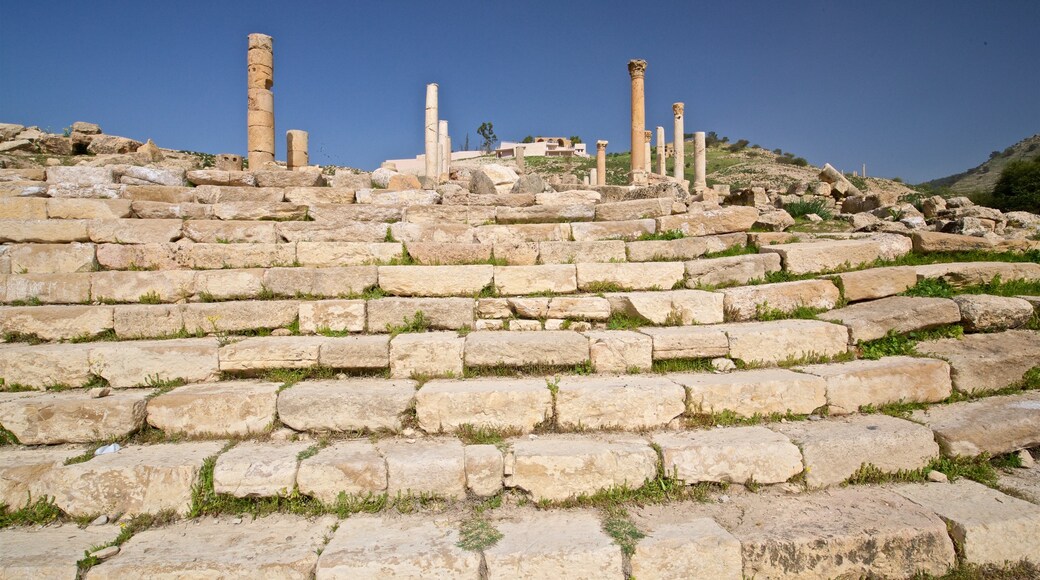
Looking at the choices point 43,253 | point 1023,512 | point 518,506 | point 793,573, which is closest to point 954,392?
point 1023,512

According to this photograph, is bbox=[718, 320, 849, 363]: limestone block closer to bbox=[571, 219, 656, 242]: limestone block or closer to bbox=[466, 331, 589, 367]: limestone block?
bbox=[466, 331, 589, 367]: limestone block

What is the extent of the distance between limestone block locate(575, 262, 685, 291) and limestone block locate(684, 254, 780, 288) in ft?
0.49

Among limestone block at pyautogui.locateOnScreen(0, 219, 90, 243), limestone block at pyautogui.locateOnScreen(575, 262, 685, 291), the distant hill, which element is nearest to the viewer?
limestone block at pyautogui.locateOnScreen(575, 262, 685, 291)

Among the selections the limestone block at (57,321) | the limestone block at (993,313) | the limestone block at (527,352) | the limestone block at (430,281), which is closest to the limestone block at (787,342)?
the limestone block at (993,313)

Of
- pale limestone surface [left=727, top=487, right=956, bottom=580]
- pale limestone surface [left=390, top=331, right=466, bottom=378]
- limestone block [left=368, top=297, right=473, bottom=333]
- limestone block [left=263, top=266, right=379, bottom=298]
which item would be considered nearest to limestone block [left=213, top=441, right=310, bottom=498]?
pale limestone surface [left=390, top=331, right=466, bottom=378]

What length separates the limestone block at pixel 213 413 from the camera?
416 cm

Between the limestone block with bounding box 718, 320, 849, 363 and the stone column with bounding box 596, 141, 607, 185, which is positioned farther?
the stone column with bounding box 596, 141, 607, 185

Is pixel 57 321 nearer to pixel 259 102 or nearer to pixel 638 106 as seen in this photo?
pixel 259 102

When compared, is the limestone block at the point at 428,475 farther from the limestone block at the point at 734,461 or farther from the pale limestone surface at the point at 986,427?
the pale limestone surface at the point at 986,427

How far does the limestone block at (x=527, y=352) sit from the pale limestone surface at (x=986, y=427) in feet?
9.64

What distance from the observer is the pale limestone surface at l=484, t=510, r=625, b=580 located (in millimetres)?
2977

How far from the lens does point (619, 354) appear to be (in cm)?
471

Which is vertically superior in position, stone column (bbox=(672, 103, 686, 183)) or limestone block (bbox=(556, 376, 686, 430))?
stone column (bbox=(672, 103, 686, 183))

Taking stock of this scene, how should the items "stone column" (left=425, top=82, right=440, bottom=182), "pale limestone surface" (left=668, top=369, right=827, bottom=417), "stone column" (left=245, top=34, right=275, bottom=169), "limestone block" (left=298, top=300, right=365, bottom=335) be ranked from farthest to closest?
"stone column" (left=425, top=82, right=440, bottom=182) < "stone column" (left=245, top=34, right=275, bottom=169) < "limestone block" (left=298, top=300, right=365, bottom=335) < "pale limestone surface" (left=668, top=369, right=827, bottom=417)
